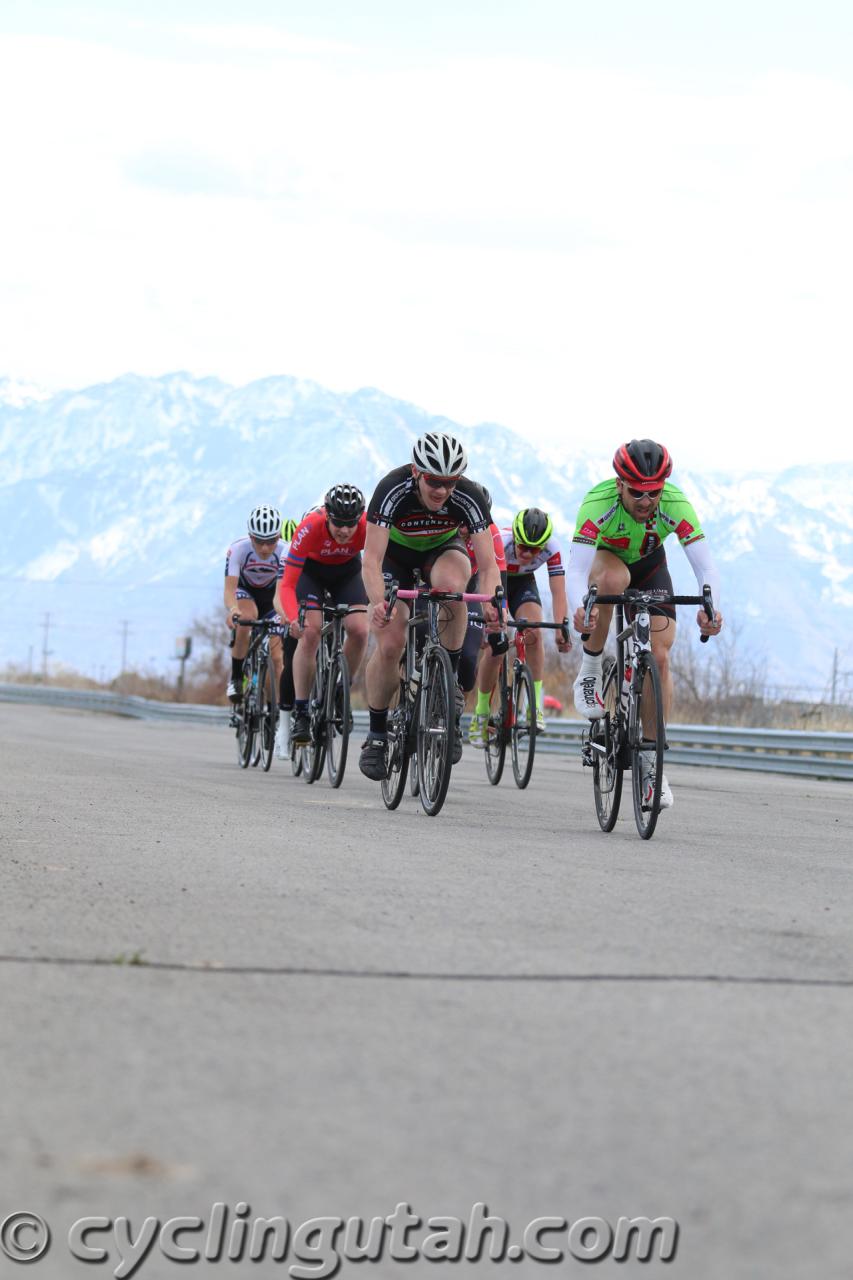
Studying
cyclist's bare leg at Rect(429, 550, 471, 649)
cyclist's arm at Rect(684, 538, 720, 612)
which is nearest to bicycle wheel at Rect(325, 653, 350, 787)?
cyclist's bare leg at Rect(429, 550, 471, 649)

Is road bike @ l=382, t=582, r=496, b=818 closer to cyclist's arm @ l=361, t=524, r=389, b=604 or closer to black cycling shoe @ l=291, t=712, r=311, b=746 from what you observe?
cyclist's arm @ l=361, t=524, r=389, b=604

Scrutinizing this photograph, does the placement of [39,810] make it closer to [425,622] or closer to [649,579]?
[425,622]

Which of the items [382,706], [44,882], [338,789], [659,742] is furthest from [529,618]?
[44,882]

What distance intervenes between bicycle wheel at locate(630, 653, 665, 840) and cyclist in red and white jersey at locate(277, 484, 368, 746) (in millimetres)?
3729

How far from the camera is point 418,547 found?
11047 millimetres

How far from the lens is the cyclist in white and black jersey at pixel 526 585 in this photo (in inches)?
580

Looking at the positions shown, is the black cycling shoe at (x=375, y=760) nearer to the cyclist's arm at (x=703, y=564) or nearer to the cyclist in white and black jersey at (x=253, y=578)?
the cyclist's arm at (x=703, y=564)

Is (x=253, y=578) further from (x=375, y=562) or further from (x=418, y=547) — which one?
(x=375, y=562)

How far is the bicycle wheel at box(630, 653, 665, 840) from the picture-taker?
30.2ft

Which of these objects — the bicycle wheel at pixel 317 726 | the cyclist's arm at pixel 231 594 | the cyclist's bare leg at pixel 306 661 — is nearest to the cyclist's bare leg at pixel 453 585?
the bicycle wheel at pixel 317 726

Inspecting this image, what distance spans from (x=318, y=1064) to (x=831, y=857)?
5.42m

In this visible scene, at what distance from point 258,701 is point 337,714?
3363mm

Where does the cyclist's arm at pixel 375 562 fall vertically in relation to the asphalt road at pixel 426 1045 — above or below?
above

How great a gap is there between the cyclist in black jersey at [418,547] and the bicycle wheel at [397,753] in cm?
6
